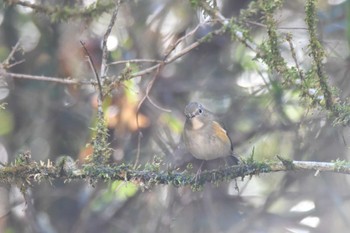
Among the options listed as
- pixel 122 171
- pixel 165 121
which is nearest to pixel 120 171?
pixel 122 171

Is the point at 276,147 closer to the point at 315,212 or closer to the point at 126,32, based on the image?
the point at 315,212

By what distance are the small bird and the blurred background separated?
0.86m

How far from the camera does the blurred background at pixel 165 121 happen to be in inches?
228

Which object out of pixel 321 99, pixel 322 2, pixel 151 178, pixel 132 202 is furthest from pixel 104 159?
pixel 322 2

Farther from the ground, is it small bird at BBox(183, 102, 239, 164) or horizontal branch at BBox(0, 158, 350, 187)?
small bird at BBox(183, 102, 239, 164)

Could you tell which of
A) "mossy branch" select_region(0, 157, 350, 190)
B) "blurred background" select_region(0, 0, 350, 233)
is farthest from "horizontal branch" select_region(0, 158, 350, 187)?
"blurred background" select_region(0, 0, 350, 233)

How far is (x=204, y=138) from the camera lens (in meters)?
4.86

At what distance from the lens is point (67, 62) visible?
20.1ft

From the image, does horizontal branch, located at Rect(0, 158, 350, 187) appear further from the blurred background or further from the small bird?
the blurred background

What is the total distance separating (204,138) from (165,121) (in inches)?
51.6

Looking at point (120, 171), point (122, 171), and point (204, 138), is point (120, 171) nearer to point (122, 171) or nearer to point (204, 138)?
point (122, 171)

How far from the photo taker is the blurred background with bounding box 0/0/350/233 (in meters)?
5.80

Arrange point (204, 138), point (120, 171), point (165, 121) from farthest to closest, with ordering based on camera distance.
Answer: point (165, 121)
point (204, 138)
point (120, 171)

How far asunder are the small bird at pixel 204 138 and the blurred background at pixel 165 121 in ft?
2.81
